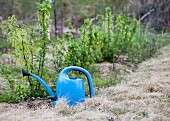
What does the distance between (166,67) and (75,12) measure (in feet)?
34.7

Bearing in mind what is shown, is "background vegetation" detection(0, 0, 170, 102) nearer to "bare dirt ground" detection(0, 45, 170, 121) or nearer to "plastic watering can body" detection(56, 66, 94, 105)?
"bare dirt ground" detection(0, 45, 170, 121)

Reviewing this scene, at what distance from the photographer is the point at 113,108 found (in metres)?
3.02

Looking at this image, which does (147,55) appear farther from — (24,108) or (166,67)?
(24,108)

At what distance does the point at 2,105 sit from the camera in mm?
3322

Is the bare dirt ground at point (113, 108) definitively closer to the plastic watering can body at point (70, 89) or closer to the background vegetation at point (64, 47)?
the plastic watering can body at point (70, 89)

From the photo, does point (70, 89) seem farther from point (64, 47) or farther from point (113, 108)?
point (64, 47)

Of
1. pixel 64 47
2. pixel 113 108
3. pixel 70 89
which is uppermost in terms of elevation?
pixel 64 47

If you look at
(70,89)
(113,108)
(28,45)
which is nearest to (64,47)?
(28,45)

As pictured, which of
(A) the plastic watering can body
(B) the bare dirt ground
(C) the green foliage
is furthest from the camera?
Result: (C) the green foliage

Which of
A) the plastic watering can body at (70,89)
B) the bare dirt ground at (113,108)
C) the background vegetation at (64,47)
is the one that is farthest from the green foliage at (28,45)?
the plastic watering can body at (70,89)

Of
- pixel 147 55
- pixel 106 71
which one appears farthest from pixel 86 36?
pixel 147 55

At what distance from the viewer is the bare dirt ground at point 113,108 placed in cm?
274

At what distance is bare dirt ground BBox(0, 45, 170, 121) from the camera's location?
274 centimetres

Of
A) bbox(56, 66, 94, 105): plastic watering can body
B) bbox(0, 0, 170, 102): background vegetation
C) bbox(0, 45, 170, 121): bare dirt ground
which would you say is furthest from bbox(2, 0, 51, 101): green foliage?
bbox(56, 66, 94, 105): plastic watering can body
